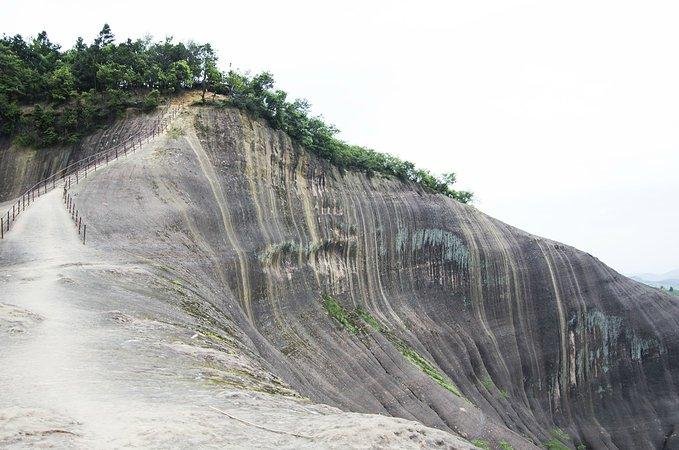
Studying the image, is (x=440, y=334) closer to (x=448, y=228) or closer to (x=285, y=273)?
(x=448, y=228)

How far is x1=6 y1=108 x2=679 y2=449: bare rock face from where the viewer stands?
2236 centimetres

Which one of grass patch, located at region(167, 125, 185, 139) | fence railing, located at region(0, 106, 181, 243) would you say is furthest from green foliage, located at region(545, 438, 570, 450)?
fence railing, located at region(0, 106, 181, 243)

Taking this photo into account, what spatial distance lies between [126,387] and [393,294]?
1012 inches

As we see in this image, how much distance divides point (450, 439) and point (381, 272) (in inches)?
1029

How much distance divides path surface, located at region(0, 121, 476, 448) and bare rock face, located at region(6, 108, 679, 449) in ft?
10.2

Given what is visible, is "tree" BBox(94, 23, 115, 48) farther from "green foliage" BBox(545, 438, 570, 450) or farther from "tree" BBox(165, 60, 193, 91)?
"green foliage" BBox(545, 438, 570, 450)

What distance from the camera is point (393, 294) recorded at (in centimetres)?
3300

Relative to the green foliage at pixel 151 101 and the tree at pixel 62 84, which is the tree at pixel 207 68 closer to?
the green foliage at pixel 151 101

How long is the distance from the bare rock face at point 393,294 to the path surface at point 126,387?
311cm

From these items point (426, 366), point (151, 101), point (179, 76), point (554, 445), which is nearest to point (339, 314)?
point (426, 366)

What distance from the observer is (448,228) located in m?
36.9

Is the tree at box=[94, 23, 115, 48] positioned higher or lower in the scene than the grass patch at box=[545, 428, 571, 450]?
higher

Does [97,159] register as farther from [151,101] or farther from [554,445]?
[554,445]

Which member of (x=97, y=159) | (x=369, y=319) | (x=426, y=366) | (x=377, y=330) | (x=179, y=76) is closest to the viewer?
A: (x=97, y=159)
